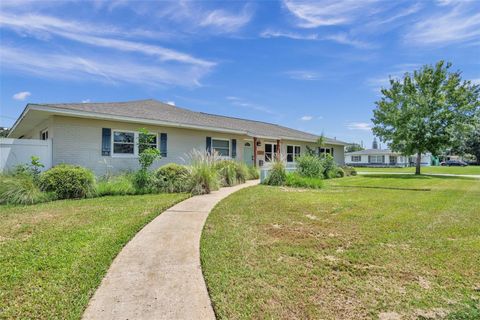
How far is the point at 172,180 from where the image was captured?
10172mm

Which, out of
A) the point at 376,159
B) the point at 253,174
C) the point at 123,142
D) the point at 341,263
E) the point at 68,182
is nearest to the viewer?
the point at 341,263

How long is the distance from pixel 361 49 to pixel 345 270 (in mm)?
12757

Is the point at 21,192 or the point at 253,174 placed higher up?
the point at 253,174

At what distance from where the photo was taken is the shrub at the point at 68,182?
27.5ft

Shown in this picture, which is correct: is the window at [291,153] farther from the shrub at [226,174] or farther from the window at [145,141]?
the window at [145,141]

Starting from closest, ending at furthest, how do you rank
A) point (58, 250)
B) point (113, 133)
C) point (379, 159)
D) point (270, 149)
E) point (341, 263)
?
point (341, 263), point (58, 250), point (113, 133), point (270, 149), point (379, 159)

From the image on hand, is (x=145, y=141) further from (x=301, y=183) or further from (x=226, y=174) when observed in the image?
(x=301, y=183)

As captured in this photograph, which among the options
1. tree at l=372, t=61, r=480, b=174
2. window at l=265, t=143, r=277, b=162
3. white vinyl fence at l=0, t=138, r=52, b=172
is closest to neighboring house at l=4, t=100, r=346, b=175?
white vinyl fence at l=0, t=138, r=52, b=172

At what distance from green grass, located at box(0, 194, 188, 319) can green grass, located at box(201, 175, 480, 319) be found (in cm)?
148

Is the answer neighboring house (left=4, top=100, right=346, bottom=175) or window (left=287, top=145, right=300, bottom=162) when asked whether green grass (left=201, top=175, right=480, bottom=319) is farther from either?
window (left=287, top=145, right=300, bottom=162)

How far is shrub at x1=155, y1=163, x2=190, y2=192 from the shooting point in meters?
10.0

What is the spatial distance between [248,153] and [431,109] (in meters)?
15.4

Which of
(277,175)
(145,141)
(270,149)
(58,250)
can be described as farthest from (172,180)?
(270,149)

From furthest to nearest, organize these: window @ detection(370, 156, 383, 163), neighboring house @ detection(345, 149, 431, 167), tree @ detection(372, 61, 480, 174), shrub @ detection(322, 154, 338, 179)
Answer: window @ detection(370, 156, 383, 163) → neighboring house @ detection(345, 149, 431, 167) → tree @ detection(372, 61, 480, 174) → shrub @ detection(322, 154, 338, 179)
